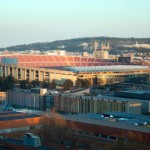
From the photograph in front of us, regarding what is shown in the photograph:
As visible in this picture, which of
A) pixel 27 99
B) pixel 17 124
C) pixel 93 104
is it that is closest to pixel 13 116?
pixel 17 124

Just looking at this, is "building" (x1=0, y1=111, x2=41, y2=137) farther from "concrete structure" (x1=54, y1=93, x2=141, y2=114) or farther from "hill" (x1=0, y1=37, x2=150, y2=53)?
"hill" (x1=0, y1=37, x2=150, y2=53)

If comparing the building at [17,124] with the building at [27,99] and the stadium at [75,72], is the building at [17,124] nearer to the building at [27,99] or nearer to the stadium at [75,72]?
the building at [27,99]

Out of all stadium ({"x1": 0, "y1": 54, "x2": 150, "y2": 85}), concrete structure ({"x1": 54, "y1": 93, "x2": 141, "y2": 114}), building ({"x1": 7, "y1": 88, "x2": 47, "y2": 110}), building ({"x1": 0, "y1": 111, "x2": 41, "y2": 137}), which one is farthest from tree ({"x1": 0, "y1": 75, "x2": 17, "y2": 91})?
building ({"x1": 0, "y1": 111, "x2": 41, "y2": 137})

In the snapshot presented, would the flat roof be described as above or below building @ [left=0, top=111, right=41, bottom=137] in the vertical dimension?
above

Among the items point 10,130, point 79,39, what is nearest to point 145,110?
point 10,130

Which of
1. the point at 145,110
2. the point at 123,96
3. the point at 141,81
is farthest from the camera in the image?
the point at 141,81

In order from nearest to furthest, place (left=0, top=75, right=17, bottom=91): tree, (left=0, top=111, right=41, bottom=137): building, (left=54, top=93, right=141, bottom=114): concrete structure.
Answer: (left=0, top=111, right=41, bottom=137): building
(left=54, top=93, right=141, bottom=114): concrete structure
(left=0, top=75, right=17, bottom=91): tree

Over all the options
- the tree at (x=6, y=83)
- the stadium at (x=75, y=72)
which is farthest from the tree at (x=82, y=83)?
the tree at (x=6, y=83)

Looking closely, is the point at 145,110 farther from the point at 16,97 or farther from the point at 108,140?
the point at 16,97
